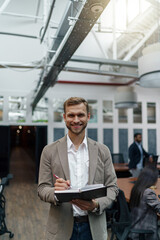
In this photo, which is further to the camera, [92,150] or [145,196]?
[145,196]

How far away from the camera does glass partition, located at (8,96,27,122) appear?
9.16 m

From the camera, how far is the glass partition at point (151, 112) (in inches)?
421

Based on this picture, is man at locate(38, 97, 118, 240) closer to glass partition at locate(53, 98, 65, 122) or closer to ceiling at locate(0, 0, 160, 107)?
ceiling at locate(0, 0, 160, 107)

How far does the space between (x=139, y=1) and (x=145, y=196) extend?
22.8 feet

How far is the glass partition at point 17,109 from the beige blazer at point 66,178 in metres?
7.93

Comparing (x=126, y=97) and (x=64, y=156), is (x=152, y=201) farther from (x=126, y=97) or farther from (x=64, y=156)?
(x=126, y=97)

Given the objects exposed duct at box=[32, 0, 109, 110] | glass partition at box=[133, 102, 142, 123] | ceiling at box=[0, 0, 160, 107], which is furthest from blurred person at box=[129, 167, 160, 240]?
glass partition at box=[133, 102, 142, 123]

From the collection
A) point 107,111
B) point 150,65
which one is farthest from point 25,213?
point 107,111

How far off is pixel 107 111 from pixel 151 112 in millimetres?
2133

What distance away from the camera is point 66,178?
147cm

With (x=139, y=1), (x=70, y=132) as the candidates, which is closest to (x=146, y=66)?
(x=70, y=132)

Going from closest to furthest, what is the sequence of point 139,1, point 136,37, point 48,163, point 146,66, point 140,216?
point 48,163 → point 140,216 → point 146,66 → point 139,1 → point 136,37

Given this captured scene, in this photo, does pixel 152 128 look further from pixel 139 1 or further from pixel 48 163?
pixel 48 163

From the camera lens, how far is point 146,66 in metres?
3.42
